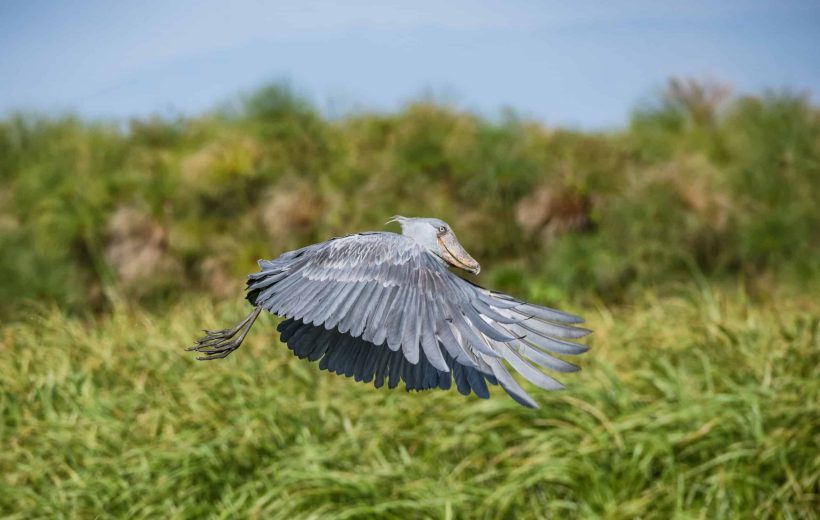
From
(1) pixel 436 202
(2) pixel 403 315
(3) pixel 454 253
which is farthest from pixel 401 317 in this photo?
(1) pixel 436 202

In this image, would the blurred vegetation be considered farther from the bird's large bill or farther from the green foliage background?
the bird's large bill

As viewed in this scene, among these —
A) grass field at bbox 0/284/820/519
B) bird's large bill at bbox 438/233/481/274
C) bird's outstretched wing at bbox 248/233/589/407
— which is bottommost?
grass field at bbox 0/284/820/519

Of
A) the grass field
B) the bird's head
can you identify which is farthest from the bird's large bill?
the grass field

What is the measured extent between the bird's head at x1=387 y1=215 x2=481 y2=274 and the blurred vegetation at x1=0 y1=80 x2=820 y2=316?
20.5 feet

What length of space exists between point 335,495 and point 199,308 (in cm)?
230

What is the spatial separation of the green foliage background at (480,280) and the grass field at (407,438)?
2 cm

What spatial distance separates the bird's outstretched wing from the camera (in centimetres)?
128

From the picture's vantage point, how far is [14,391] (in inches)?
190

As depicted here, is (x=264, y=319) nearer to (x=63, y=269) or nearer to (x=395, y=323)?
(x=63, y=269)

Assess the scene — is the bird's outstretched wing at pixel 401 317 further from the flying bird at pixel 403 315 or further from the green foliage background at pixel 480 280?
the green foliage background at pixel 480 280

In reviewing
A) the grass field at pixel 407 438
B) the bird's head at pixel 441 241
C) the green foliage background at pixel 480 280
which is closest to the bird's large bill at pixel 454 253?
the bird's head at pixel 441 241

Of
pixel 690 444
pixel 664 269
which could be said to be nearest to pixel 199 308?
pixel 690 444

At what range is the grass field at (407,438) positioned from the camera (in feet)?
12.8

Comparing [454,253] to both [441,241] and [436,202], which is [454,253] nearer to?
[441,241]
